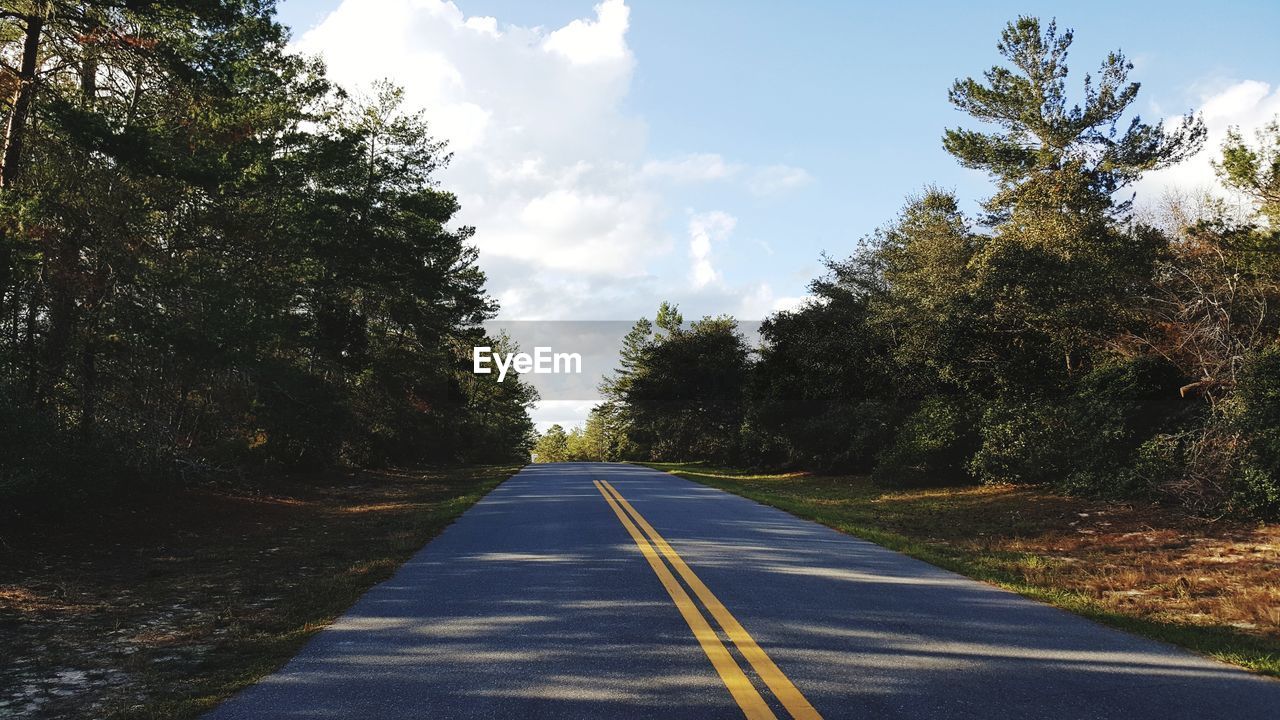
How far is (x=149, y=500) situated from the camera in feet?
43.3

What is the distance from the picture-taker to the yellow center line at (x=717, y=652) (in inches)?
158

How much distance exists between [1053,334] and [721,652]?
16197mm

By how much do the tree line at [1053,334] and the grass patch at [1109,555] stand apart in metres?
1.14

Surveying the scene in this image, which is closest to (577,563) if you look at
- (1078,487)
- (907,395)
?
(1078,487)

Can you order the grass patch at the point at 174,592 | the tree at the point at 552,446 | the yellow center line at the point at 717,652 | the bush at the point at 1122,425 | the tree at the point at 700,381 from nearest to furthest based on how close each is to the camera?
the yellow center line at the point at 717,652 < the grass patch at the point at 174,592 < the bush at the point at 1122,425 < the tree at the point at 700,381 < the tree at the point at 552,446

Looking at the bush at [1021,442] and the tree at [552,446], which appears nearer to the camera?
the bush at [1021,442]

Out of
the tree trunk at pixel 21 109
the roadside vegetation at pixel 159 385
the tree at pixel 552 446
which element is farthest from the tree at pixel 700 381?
the tree at pixel 552 446

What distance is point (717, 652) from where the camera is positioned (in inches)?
198

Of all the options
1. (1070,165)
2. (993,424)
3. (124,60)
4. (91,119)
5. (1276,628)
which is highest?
(1070,165)

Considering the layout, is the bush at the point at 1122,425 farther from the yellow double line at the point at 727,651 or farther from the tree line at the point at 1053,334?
the yellow double line at the point at 727,651

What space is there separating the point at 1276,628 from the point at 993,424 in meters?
12.2

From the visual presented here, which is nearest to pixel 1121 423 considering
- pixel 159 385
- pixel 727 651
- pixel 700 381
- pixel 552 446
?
pixel 727 651

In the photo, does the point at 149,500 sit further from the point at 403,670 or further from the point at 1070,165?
the point at 1070,165

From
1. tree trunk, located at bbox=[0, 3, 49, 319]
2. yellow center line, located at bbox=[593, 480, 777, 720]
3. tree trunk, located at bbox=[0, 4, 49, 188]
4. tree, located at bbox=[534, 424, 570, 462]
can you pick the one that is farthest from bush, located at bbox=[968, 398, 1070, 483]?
tree, located at bbox=[534, 424, 570, 462]
